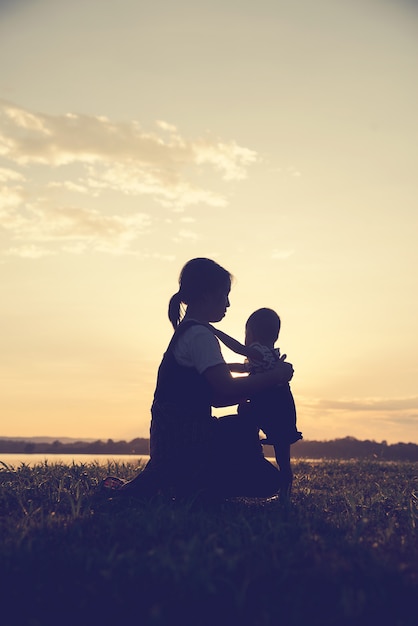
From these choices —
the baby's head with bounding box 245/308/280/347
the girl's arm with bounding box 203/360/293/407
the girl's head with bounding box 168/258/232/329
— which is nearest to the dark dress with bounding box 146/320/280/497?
the girl's arm with bounding box 203/360/293/407

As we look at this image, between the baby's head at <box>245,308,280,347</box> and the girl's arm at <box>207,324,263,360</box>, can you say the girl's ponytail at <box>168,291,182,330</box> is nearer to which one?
the girl's arm at <box>207,324,263,360</box>

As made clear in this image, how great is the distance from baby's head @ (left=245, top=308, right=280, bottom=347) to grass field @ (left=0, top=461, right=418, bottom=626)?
2.35 m

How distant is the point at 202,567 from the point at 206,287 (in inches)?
116

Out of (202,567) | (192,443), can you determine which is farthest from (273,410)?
(202,567)

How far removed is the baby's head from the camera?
6.92 m

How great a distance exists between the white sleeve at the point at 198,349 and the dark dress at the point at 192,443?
0.07m

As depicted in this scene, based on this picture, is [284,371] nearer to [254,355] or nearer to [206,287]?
[254,355]

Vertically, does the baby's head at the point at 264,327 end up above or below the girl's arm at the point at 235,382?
above

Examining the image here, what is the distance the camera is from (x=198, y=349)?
199 inches

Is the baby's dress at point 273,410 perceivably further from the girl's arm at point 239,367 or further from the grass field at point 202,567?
the grass field at point 202,567

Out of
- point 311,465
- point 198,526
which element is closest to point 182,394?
point 198,526

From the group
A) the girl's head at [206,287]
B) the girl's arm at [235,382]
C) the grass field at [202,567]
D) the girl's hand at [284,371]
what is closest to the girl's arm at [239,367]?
the girl's hand at [284,371]

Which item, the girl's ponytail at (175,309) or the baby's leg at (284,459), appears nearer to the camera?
the girl's ponytail at (175,309)

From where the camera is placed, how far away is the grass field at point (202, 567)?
2.64 m
